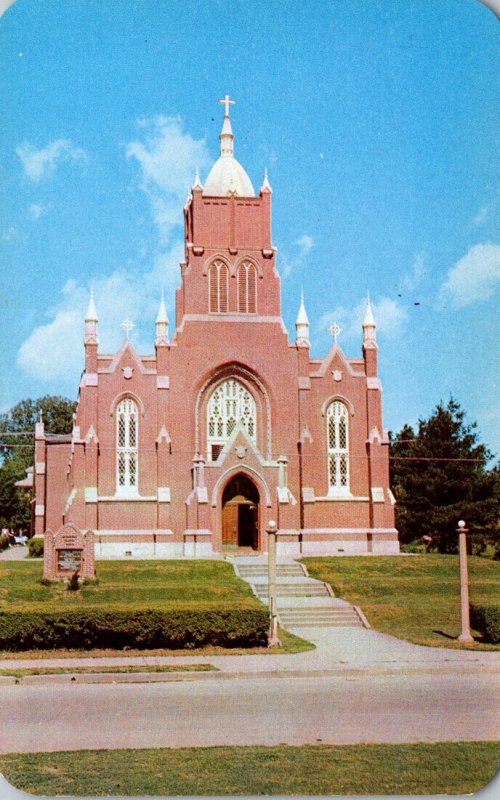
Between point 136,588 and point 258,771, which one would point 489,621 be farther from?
point 258,771

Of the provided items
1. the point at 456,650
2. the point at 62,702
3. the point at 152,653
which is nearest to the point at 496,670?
the point at 456,650

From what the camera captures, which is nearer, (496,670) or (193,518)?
(496,670)

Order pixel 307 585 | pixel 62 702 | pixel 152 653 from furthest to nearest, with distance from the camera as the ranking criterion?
pixel 307 585, pixel 152 653, pixel 62 702

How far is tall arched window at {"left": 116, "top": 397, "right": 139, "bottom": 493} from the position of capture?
1743 inches

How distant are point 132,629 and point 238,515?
76.4 ft

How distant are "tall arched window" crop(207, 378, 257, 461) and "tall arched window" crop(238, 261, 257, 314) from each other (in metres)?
3.66

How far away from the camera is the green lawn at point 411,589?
83.0ft

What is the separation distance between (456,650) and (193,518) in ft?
72.4

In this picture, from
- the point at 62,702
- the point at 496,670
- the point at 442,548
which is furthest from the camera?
the point at 442,548

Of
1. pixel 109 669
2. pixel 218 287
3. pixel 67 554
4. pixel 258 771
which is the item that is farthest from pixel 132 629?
pixel 218 287

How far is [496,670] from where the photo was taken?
19266 millimetres

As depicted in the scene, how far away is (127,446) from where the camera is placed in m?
44.6

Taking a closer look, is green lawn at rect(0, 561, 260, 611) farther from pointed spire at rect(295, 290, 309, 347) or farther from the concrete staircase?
pointed spire at rect(295, 290, 309, 347)

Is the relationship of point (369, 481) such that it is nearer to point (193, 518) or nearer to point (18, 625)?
point (193, 518)
